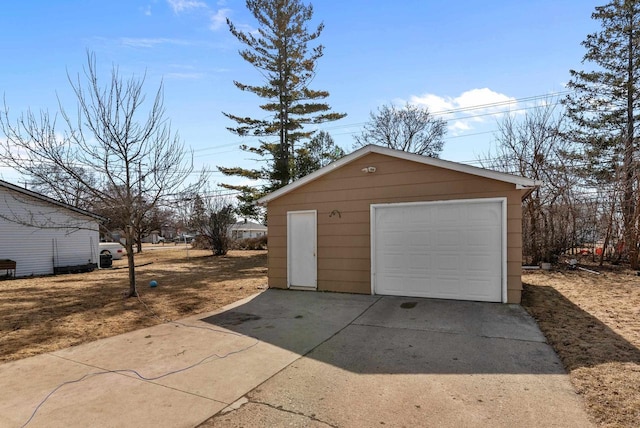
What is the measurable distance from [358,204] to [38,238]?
13.8 m

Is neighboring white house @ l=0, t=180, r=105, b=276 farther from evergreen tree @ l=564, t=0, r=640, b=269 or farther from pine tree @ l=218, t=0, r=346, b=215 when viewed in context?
evergreen tree @ l=564, t=0, r=640, b=269

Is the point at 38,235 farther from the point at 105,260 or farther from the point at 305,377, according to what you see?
the point at 305,377

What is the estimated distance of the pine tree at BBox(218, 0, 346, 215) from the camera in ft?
60.4

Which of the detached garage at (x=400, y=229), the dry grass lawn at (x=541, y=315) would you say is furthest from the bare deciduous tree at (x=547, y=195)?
the detached garage at (x=400, y=229)

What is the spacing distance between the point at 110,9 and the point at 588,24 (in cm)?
1801

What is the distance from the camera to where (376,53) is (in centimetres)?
1098

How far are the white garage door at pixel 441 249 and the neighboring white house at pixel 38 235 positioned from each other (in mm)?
10372

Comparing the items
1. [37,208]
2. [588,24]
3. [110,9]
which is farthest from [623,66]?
[37,208]

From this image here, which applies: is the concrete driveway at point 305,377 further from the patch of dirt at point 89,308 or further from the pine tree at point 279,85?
the pine tree at point 279,85

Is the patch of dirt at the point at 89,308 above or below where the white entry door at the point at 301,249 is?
below

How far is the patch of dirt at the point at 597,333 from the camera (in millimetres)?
2883

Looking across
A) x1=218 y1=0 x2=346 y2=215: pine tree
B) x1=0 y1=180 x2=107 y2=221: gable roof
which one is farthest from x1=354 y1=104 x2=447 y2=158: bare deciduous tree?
x1=0 y1=180 x2=107 y2=221: gable roof

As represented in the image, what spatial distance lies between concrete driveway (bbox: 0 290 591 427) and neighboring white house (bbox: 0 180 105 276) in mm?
9866

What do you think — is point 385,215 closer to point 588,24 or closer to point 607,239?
point 607,239
